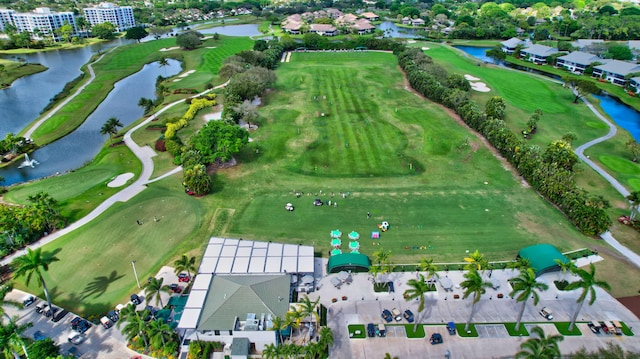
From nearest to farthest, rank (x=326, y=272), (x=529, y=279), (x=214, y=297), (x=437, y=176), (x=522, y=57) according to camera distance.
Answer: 1. (x=529, y=279)
2. (x=214, y=297)
3. (x=326, y=272)
4. (x=437, y=176)
5. (x=522, y=57)

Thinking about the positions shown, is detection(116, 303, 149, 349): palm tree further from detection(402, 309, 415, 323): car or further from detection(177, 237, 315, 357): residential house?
detection(402, 309, 415, 323): car

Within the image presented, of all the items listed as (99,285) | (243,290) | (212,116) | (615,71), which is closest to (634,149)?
(615,71)

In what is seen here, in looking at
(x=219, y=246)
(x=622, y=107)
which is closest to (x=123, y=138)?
(x=219, y=246)

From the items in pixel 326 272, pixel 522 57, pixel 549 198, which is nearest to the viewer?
pixel 326 272

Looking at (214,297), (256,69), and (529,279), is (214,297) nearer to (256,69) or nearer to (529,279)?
(529,279)

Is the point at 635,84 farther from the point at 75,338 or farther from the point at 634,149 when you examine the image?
the point at 75,338

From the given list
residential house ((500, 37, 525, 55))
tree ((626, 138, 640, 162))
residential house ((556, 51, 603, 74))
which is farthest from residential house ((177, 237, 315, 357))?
residential house ((500, 37, 525, 55))

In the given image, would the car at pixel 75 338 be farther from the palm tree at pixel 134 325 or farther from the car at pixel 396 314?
the car at pixel 396 314

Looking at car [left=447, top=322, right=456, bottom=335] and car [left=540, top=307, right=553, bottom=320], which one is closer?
car [left=447, top=322, right=456, bottom=335]
